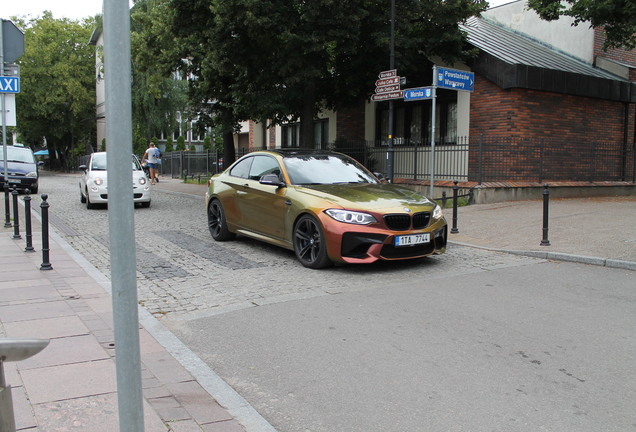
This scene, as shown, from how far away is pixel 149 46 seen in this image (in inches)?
851

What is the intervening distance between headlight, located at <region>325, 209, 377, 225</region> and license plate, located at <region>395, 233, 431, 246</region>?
1.41 feet

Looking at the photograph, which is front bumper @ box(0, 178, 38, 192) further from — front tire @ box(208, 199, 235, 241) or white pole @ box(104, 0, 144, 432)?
white pole @ box(104, 0, 144, 432)

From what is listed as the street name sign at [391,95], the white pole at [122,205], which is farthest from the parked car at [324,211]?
the white pole at [122,205]

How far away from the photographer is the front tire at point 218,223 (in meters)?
10.0

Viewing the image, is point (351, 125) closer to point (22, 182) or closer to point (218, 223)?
point (22, 182)

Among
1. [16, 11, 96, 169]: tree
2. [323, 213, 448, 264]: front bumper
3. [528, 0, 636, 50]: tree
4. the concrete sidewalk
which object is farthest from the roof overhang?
[16, 11, 96, 169]: tree

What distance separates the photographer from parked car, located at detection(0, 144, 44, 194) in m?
19.7

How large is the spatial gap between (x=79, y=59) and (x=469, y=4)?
40.7 m

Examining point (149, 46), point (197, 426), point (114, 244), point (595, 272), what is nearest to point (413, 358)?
point (197, 426)

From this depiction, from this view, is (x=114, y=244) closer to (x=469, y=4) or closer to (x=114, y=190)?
(x=114, y=190)

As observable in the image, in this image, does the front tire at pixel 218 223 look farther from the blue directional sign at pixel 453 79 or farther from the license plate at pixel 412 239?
the blue directional sign at pixel 453 79

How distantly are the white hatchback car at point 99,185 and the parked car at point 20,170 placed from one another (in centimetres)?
488

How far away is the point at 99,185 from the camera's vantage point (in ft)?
50.1

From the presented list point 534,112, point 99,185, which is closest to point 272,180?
point 99,185
